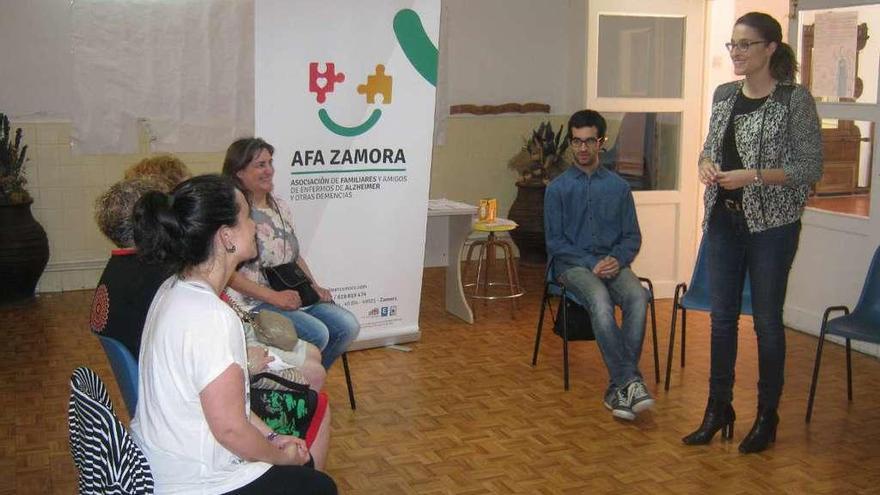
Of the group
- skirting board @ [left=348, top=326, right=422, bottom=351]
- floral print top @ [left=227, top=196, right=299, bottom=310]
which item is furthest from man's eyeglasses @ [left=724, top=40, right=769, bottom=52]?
skirting board @ [left=348, top=326, right=422, bottom=351]

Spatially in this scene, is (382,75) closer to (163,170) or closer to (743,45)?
(163,170)

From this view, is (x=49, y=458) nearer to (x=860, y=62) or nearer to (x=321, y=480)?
(x=321, y=480)

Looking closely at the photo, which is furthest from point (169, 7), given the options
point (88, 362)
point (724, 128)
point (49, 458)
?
point (724, 128)

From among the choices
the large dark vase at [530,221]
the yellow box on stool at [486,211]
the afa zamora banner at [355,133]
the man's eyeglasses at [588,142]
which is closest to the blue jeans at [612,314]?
the man's eyeglasses at [588,142]

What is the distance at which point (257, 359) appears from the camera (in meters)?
2.81

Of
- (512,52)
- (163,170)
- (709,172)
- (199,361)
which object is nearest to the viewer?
(199,361)

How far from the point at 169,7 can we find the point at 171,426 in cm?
517

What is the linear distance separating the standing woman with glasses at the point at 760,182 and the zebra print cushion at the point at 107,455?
91.2 inches

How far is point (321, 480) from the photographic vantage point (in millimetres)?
2197

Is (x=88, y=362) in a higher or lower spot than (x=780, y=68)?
lower

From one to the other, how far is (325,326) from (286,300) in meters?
0.19

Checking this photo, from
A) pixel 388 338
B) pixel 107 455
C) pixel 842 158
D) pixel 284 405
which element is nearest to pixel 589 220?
pixel 388 338

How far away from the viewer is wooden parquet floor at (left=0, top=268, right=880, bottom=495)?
3.43 m

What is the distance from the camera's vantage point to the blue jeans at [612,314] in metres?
4.17
